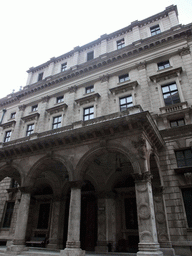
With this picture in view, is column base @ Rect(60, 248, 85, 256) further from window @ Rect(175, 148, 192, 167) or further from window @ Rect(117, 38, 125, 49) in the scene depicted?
window @ Rect(117, 38, 125, 49)

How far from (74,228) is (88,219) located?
5.94 metres

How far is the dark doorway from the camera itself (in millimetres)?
16125

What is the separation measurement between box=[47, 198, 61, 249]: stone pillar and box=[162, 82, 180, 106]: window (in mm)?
12910

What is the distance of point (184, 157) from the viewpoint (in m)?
14.5

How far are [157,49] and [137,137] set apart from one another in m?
12.0

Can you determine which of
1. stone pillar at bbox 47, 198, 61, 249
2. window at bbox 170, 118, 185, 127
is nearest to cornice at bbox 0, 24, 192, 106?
window at bbox 170, 118, 185, 127

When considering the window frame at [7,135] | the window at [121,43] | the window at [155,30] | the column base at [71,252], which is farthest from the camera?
the window frame at [7,135]

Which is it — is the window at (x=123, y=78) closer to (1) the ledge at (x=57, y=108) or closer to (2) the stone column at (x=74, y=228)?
(1) the ledge at (x=57, y=108)

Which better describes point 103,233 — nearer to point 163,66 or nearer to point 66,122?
point 66,122

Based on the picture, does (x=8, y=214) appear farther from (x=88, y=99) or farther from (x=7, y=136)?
(x=88, y=99)

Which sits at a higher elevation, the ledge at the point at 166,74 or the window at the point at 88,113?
the ledge at the point at 166,74

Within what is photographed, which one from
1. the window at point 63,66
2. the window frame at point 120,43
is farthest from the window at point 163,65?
the window at point 63,66

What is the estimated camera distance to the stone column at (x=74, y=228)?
10742 millimetres

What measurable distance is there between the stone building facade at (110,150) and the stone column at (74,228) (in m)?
0.06
